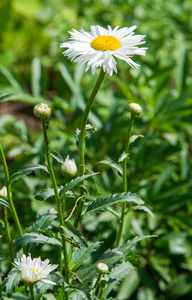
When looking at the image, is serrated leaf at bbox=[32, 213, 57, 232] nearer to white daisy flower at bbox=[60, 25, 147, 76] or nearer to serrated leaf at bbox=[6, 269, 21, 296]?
serrated leaf at bbox=[6, 269, 21, 296]

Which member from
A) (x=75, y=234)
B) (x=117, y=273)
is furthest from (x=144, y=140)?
(x=75, y=234)

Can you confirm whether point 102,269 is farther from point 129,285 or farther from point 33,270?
point 129,285

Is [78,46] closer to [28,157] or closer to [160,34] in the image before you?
[28,157]

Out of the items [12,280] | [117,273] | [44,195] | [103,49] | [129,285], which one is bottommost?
[129,285]

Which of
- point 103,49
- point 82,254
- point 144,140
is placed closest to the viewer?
point 103,49

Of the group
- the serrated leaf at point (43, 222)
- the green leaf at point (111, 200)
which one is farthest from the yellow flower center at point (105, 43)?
the serrated leaf at point (43, 222)

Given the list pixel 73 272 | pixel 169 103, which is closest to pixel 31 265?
pixel 73 272
